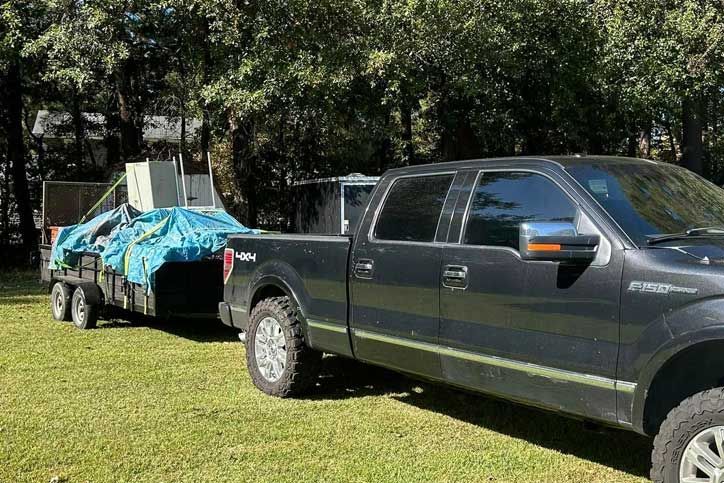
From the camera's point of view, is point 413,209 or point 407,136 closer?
point 413,209

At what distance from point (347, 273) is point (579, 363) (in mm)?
2114

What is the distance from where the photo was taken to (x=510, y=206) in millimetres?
4750

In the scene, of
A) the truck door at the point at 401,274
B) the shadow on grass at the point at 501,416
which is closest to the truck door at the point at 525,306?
the truck door at the point at 401,274

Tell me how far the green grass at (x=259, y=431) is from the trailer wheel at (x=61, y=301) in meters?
2.20

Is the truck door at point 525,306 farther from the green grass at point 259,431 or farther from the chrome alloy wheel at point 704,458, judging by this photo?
the green grass at point 259,431

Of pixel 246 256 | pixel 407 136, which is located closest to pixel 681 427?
pixel 246 256

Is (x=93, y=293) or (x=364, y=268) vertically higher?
(x=364, y=268)

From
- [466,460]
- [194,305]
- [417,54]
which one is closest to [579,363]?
[466,460]

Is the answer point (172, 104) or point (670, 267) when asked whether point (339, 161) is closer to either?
point (172, 104)

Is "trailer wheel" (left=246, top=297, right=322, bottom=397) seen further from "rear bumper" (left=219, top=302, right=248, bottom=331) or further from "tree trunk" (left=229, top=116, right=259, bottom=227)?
"tree trunk" (left=229, top=116, right=259, bottom=227)

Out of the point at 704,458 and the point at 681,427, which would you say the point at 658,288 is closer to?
the point at 681,427

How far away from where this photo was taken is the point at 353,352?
5.76 metres

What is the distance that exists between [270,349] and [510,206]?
9.12ft

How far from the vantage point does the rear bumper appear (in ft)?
23.0
